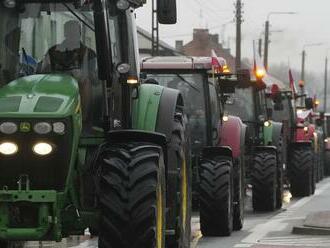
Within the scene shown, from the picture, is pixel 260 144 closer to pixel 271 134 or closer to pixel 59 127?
pixel 271 134

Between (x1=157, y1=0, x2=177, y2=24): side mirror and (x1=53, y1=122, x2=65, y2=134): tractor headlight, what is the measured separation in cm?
135

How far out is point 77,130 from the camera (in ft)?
22.1

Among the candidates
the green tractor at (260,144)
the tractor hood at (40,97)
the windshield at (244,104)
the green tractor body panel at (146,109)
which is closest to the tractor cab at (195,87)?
the green tractor at (260,144)

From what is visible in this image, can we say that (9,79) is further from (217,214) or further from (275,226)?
(275,226)

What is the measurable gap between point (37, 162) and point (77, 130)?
394mm

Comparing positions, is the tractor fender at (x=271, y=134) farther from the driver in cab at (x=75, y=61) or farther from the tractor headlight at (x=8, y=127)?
the tractor headlight at (x=8, y=127)

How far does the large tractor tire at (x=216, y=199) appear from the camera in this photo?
479 inches

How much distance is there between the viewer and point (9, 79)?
7.25 meters

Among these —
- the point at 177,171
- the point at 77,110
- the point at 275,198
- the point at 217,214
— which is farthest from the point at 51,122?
the point at 275,198

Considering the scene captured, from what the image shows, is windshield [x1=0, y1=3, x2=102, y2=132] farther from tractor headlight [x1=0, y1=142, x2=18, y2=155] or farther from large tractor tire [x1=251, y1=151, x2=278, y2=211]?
large tractor tire [x1=251, y1=151, x2=278, y2=211]

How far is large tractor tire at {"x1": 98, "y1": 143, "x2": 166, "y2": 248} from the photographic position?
666 cm

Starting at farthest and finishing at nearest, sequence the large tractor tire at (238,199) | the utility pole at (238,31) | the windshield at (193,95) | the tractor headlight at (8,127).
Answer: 1. the utility pole at (238,31)
2. the windshield at (193,95)
3. the large tractor tire at (238,199)
4. the tractor headlight at (8,127)

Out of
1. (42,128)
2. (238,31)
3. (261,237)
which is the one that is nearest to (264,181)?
(261,237)

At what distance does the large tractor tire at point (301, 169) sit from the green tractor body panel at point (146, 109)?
12.9m
